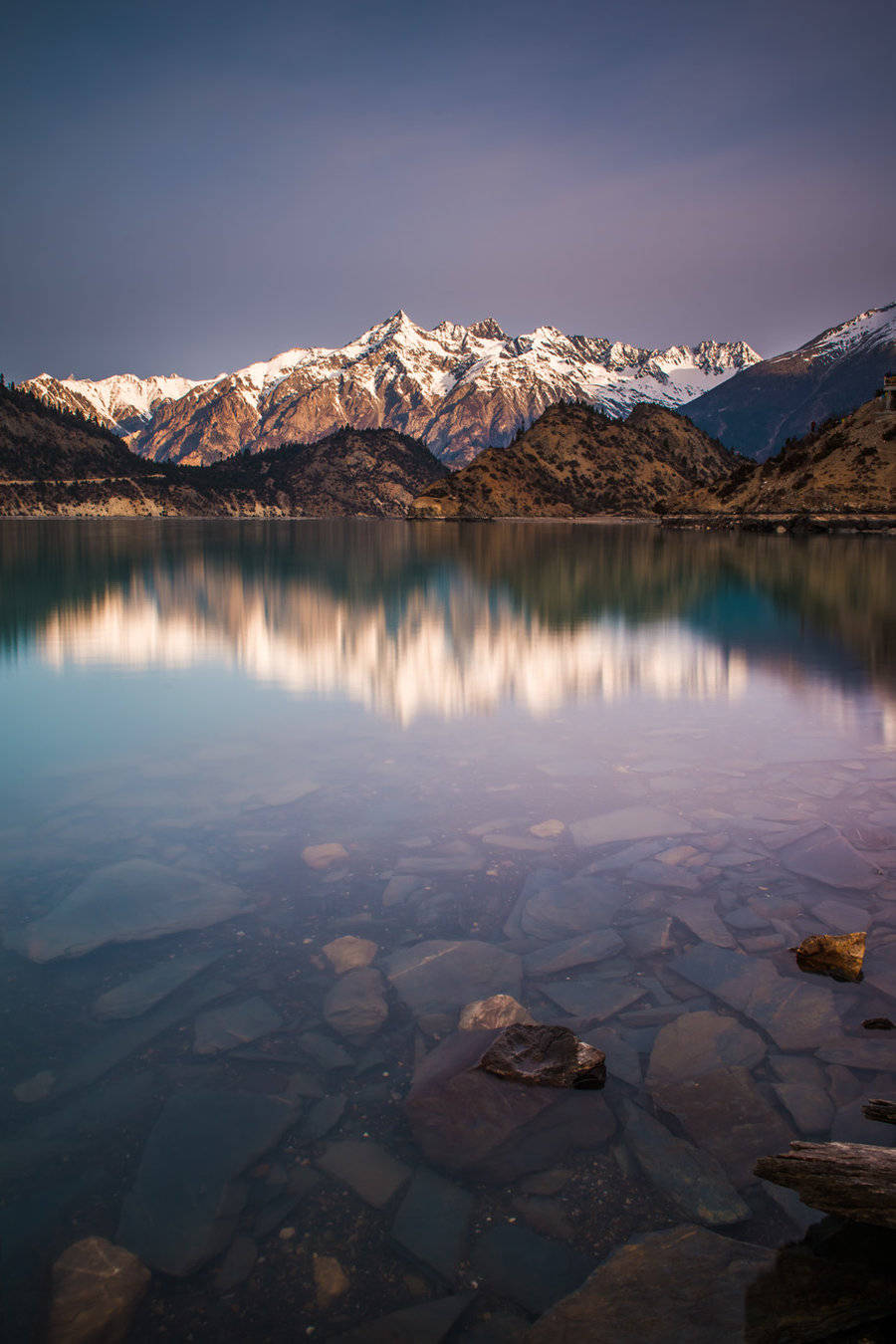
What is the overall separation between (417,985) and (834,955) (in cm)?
430

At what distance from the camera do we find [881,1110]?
5.62 m

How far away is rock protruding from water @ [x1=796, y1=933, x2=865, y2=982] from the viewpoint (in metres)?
8.16

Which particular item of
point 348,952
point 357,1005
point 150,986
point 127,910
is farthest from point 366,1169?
point 127,910

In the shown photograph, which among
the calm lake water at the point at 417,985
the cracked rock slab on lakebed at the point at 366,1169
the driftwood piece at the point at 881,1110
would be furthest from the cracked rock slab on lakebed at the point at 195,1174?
the driftwood piece at the point at 881,1110

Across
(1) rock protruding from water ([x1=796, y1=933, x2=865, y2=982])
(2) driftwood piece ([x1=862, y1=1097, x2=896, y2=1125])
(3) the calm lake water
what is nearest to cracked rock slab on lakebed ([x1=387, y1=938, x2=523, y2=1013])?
(3) the calm lake water

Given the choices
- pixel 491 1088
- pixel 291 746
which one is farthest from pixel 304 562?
pixel 491 1088

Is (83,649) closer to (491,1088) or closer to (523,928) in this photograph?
(523,928)

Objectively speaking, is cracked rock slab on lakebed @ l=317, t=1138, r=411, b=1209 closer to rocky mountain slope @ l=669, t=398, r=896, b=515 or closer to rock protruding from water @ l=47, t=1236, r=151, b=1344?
rock protruding from water @ l=47, t=1236, r=151, b=1344

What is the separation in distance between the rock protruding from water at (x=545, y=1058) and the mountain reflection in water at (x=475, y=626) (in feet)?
38.0

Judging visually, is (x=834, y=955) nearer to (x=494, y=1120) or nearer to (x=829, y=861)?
(x=829, y=861)

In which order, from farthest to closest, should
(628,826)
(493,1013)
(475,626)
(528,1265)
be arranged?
(475,626), (628,826), (493,1013), (528,1265)

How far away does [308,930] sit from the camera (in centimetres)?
893

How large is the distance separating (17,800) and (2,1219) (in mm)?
9055

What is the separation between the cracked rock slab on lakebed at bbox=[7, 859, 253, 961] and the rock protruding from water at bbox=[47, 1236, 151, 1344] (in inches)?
150
